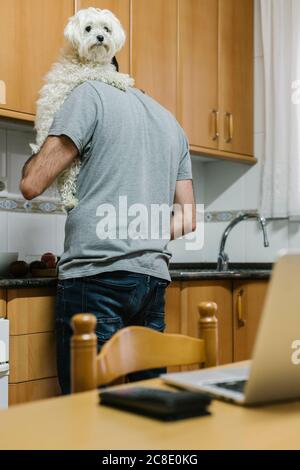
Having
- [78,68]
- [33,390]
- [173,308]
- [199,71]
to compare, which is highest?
[199,71]

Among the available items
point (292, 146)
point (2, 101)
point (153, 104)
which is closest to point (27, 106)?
point (2, 101)

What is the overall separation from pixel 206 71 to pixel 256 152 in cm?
53

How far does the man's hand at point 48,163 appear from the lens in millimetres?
1895

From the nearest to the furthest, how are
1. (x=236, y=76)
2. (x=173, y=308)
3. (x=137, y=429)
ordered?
(x=137, y=429) → (x=173, y=308) → (x=236, y=76)

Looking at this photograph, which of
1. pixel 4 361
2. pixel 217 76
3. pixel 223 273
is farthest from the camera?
pixel 217 76

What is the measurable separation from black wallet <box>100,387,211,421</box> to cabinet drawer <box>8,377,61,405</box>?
1356 mm

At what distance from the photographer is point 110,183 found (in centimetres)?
190

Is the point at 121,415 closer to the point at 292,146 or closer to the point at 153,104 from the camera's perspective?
the point at 153,104

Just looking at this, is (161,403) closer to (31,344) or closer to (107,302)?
(107,302)

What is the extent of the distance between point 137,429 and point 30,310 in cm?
144

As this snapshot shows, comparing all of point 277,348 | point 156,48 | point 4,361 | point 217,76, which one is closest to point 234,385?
point 277,348

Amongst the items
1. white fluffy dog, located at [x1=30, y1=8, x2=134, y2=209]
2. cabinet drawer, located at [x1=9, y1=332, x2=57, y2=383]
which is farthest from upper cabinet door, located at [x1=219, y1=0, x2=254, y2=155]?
cabinet drawer, located at [x1=9, y1=332, x2=57, y2=383]

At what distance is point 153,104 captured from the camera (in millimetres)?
2035

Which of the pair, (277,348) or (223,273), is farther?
(223,273)
